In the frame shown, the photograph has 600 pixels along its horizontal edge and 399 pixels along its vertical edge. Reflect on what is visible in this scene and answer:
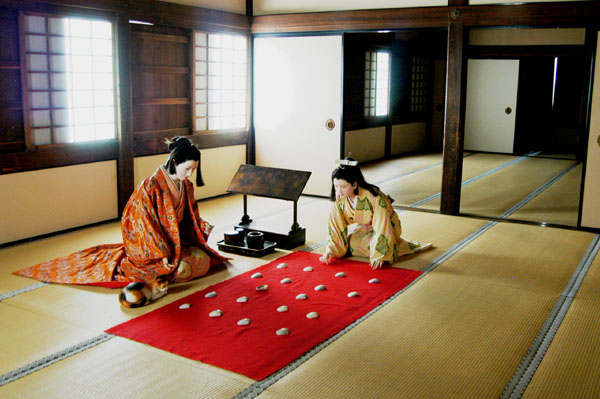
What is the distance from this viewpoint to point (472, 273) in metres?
4.30

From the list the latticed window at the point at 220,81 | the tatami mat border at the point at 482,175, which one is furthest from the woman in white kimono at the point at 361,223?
the latticed window at the point at 220,81

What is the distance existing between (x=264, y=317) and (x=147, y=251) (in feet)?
3.37

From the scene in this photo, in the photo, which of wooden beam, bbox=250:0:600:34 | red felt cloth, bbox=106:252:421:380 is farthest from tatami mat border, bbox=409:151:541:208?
red felt cloth, bbox=106:252:421:380

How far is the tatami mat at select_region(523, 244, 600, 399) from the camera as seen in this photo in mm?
2666

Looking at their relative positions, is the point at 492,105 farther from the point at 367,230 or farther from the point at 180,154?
the point at 180,154

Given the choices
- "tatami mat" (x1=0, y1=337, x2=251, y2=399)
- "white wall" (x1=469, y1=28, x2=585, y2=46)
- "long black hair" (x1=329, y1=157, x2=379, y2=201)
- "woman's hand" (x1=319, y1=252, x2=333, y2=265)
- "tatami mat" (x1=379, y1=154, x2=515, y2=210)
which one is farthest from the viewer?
"white wall" (x1=469, y1=28, x2=585, y2=46)

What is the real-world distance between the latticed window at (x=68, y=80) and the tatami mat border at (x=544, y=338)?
4.07 metres

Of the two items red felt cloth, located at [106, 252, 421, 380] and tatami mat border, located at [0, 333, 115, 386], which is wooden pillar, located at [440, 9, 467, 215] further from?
tatami mat border, located at [0, 333, 115, 386]

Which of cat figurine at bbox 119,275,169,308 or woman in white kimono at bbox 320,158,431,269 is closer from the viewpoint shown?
cat figurine at bbox 119,275,169,308

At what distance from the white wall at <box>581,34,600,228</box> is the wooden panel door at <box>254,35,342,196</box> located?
2603 mm

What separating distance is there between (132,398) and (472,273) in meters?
2.62

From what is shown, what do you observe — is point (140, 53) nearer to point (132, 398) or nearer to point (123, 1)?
point (123, 1)

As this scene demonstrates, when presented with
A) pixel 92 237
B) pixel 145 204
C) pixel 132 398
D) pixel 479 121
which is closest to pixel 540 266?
pixel 145 204

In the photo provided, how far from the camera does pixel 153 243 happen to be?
397 centimetres
